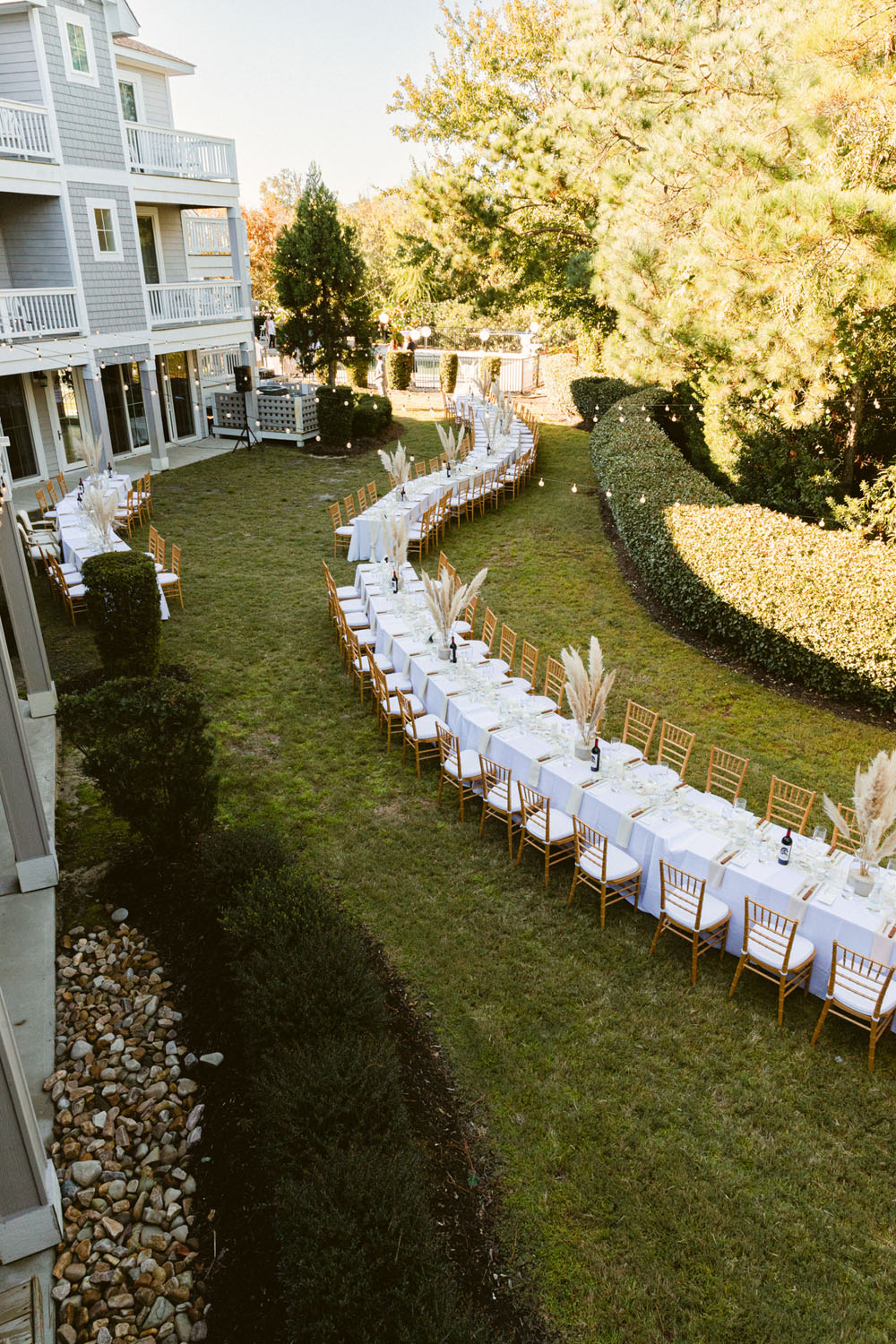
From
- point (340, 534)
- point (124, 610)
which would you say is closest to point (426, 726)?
point (124, 610)

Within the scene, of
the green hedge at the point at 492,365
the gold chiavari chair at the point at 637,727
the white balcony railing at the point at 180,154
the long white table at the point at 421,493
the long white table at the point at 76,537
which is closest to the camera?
the gold chiavari chair at the point at 637,727

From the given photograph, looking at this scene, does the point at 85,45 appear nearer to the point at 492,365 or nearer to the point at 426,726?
the point at 492,365

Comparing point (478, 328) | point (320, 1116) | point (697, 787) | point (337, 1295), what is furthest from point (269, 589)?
point (478, 328)

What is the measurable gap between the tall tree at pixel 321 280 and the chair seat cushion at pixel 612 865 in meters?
19.4

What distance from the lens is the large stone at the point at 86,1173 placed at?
15.9 ft

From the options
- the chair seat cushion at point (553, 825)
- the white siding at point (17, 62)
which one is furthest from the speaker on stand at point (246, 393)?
the chair seat cushion at point (553, 825)

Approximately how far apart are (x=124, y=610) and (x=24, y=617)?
1.18 m

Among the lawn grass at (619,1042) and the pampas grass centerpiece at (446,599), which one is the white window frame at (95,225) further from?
the pampas grass centerpiece at (446,599)

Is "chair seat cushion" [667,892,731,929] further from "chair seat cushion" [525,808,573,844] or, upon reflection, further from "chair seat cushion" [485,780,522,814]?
"chair seat cushion" [485,780,522,814]

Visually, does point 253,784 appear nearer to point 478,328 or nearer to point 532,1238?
point 532,1238

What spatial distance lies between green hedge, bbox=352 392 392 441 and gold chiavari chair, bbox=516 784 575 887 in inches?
726

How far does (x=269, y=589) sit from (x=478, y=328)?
111 feet

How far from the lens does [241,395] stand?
23656mm

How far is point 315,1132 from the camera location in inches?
172
